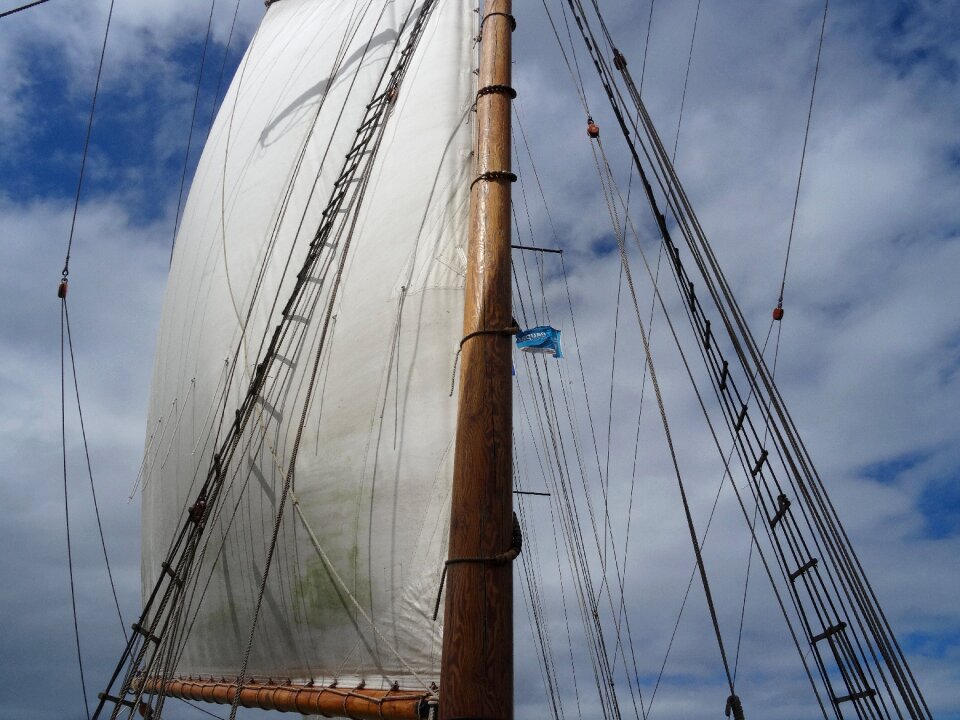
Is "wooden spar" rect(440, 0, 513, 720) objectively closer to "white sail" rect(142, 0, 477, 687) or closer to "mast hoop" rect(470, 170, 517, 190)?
"mast hoop" rect(470, 170, 517, 190)

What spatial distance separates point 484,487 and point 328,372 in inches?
101

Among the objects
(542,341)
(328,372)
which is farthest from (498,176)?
(328,372)

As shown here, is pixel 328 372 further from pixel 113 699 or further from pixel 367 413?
pixel 113 699

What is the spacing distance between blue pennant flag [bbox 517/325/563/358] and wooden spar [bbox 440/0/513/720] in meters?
1.13

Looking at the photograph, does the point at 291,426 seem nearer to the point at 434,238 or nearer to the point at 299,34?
the point at 434,238

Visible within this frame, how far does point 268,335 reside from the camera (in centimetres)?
573

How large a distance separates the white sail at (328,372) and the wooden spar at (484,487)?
1.20m

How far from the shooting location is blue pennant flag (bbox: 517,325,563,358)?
4672mm

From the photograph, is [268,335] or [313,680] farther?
[268,335]

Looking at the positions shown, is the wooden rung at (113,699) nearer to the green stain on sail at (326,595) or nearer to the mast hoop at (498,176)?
the green stain on sail at (326,595)

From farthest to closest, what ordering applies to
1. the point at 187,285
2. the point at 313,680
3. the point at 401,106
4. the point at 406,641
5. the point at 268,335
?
the point at 187,285
the point at 401,106
the point at 268,335
the point at 313,680
the point at 406,641

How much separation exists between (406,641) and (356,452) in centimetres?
126

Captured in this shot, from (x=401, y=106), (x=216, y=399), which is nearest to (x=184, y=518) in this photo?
(x=216, y=399)

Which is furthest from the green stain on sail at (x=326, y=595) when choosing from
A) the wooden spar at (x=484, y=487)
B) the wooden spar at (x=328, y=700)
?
the wooden spar at (x=484, y=487)
